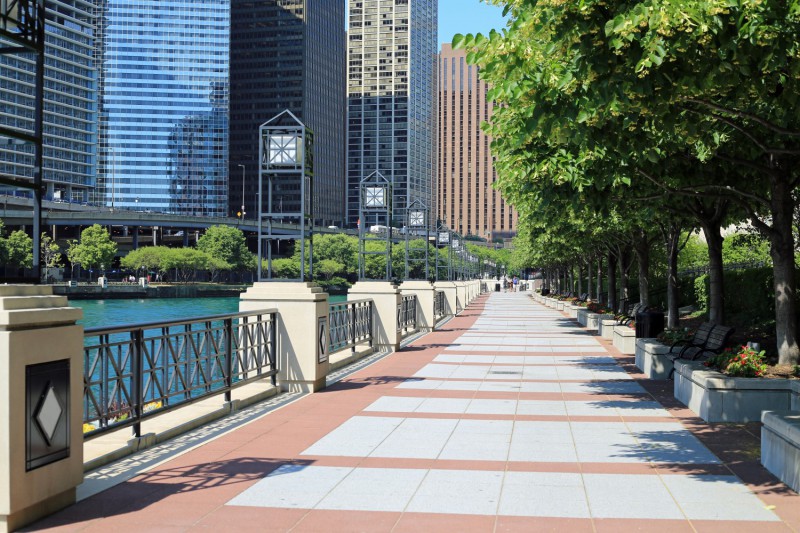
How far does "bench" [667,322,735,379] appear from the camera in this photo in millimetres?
12484

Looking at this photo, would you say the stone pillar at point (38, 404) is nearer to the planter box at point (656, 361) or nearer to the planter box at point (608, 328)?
the planter box at point (656, 361)

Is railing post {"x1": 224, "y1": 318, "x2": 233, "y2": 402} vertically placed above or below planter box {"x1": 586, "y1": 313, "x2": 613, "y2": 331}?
above

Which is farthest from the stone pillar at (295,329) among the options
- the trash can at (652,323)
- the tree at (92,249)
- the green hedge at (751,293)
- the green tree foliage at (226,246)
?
the green tree foliage at (226,246)

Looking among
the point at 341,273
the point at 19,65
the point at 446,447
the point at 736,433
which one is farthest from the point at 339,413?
the point at 19,65

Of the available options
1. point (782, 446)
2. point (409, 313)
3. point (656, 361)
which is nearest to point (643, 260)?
point (409, 313)

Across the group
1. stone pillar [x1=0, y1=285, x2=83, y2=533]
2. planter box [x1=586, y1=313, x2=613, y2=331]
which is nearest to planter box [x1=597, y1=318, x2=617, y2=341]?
planter box [x1=586, y1=313, x2=613, y2=331]

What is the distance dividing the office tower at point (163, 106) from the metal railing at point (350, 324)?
153696 millimetres

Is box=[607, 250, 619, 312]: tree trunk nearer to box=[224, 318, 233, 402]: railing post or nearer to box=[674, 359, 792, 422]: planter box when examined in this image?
A: box=[674, 359, 792, 422]: planter box

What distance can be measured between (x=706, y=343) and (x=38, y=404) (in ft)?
34.3

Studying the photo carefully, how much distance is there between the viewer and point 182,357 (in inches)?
392

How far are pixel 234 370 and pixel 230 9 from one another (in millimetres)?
181188

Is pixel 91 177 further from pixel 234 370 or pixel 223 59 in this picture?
pixel 234 370

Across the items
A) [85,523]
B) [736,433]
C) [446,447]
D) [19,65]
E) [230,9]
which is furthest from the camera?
[230,9]

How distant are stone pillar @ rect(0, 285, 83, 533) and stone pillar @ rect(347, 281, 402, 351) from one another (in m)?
14.0
